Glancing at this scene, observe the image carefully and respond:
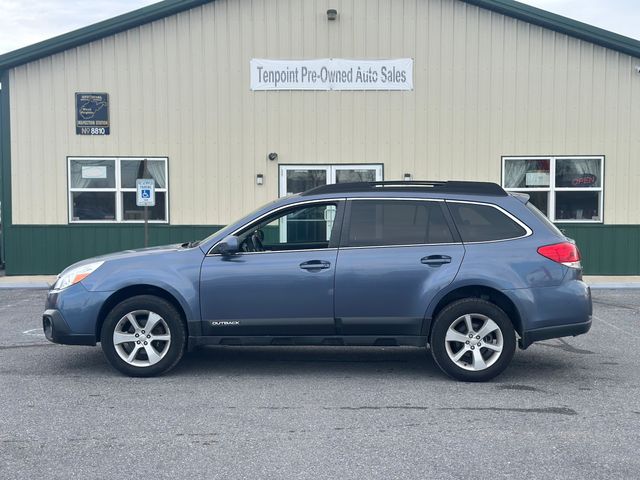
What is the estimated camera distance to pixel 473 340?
21.6ft

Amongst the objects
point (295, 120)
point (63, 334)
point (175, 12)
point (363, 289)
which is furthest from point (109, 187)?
point (363, 289)

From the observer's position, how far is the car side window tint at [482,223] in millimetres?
6711

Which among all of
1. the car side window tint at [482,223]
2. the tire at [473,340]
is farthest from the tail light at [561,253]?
the tire at [473,340]

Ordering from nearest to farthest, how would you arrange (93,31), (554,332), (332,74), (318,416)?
(318,416)
(554,332)
(93,31)
(332,74)

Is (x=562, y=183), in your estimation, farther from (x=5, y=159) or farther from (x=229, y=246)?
(x=5, y=159)

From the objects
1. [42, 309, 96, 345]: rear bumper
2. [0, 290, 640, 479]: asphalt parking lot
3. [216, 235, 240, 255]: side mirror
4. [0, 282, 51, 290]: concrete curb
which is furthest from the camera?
[0, 282, 51, 290]: concrete curb

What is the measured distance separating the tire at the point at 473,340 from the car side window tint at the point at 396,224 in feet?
2.18

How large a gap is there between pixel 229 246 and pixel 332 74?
31.3 ft

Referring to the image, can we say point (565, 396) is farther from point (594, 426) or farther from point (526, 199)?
point (526, 199)

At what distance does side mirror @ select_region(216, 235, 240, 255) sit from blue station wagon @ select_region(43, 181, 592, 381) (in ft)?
0.04

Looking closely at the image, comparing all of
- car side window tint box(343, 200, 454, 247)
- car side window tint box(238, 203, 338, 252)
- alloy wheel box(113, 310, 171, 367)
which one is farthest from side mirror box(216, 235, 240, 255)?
car side window tint box(343, 200, 454, 247)

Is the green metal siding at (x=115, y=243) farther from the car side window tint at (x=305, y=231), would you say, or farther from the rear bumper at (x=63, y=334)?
the rear bumper at (x=63, y=334)

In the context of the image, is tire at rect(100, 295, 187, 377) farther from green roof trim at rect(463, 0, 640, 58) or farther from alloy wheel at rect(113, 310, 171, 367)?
green roof trim at rect(463, 0, 640, 58)

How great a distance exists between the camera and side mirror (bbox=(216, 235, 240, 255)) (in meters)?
6.67
